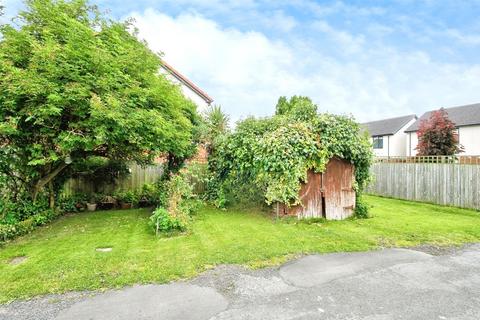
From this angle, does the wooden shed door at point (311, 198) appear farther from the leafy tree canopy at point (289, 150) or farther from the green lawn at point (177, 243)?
the green lawn at point (177, 243)

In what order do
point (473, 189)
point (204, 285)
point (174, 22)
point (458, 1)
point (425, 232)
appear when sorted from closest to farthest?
point (204, 285)
point (425, 232)
point (458, 1)
point (473, 189)
point (174, 22)

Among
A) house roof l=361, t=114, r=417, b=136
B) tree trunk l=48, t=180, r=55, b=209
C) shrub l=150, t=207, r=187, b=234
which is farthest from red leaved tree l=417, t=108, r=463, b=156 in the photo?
tree trunk l=48, t=180, r=55, b=209

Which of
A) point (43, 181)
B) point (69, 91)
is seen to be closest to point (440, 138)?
point (69, 91)

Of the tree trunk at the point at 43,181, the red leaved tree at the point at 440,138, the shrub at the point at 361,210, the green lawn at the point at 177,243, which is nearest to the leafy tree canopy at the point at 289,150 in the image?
the shrub at the point at 361,210

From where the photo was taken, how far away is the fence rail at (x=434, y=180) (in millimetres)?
9875

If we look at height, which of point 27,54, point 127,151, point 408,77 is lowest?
point 127,151

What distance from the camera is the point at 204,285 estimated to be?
12.9 ft

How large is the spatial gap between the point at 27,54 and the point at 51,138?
2.06 metres

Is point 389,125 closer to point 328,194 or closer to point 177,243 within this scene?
point 328,194

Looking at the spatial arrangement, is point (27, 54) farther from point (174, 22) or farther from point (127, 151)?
point (174, 22)

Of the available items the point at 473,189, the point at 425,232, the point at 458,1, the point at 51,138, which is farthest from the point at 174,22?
the point at 473,189

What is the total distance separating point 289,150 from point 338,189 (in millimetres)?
2277

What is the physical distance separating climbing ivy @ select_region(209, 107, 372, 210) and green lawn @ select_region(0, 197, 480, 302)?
112cm

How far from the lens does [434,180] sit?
1117cm
